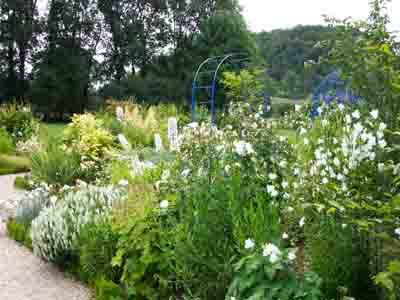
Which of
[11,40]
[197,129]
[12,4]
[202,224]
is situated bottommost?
[202,224]

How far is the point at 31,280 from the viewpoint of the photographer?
375 centimetres

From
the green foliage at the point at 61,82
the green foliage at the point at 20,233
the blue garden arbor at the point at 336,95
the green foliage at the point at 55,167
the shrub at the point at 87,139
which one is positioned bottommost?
the green foliage at the point at 20,233

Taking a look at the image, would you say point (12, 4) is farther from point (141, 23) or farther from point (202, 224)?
point (202, 224)

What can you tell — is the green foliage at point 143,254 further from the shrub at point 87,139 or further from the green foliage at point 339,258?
the shrub at point 87,139

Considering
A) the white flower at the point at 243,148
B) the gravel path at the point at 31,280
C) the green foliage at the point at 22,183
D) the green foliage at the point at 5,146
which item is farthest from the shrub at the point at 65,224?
the green foliage at the point at 5,146

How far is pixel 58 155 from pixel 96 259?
12.1ft

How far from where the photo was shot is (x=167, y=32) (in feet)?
91.9

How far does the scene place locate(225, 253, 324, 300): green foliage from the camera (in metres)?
2.13

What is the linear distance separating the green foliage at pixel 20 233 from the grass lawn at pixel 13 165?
4.43 metres

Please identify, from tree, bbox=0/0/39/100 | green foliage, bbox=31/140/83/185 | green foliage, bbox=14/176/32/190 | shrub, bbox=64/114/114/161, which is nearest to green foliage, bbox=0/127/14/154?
shrub, bbox=64/114/114/161

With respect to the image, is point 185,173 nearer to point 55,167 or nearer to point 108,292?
point 108,292

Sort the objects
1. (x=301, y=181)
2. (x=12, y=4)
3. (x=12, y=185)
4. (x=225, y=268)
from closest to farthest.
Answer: (x=225, y=268), (x=301, y=181), (x=12, y=185), (x=12, y=4)

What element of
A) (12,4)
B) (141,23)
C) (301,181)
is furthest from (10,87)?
(301,181)

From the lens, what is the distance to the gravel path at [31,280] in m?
3.46
